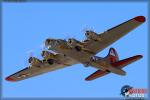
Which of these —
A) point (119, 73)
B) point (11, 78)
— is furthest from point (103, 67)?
point (11, 78)

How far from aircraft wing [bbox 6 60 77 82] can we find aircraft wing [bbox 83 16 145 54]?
5.22 m

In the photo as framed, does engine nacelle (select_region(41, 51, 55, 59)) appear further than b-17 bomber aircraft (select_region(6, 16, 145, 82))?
Yes

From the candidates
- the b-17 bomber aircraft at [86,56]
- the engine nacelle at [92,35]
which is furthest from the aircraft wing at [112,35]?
the engine nacelle at [92,35]

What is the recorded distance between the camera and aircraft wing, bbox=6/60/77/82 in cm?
5528

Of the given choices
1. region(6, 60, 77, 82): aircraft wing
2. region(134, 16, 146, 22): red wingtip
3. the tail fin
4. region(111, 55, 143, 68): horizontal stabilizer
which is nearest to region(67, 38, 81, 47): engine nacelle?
region(6, 60, 77, 82): aircraft wing

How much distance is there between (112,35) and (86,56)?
4147 mm

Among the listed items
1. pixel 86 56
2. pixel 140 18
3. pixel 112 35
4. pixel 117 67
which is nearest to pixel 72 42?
pixel 86 56

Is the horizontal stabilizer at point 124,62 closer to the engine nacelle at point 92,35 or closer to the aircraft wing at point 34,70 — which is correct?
the aircraft wing at point 34,70

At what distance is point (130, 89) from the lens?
163 ft

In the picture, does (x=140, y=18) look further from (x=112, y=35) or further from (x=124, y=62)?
(x=124, y=62)

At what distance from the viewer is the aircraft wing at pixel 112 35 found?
158 feet

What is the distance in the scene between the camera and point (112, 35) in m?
49.4

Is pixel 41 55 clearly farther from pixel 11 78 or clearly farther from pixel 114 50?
pixel 114 50

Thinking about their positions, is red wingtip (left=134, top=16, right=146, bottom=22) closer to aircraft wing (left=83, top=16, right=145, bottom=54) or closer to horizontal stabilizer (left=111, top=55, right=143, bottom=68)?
aircraft wing (left=83, top=16, right=145, bottom=54)
